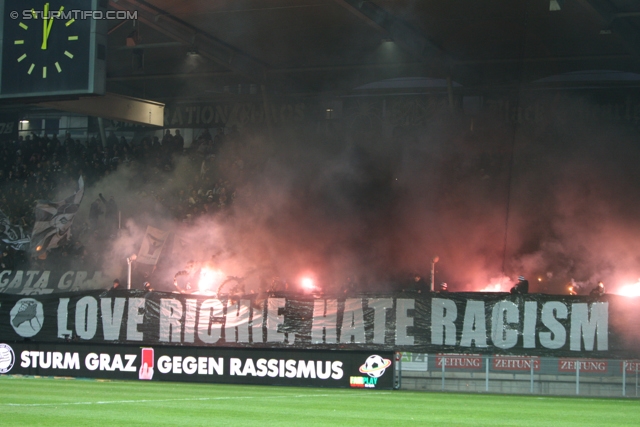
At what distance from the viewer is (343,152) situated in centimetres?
2741

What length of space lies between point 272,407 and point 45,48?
6.36 m

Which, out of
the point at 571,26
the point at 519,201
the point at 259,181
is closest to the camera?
the point at 571,26

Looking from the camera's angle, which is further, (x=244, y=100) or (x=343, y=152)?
(x=244, y=100)

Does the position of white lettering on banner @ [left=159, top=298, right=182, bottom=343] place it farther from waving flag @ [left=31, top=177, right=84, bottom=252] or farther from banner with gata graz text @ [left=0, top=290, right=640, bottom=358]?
waving flag @ [left=31, top=177, right=84, bottom=252]

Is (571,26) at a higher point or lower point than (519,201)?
higher

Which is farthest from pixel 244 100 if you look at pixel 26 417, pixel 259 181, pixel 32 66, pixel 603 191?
pixel 26 417

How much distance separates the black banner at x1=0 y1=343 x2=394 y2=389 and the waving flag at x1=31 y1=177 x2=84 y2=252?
23.3ft

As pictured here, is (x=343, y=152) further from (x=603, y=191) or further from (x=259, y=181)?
(x=603, y=191)

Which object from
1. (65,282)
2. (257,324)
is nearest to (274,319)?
(257,324)

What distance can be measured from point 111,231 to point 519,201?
12.9 metres

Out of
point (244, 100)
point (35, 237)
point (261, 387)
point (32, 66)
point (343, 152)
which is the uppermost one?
point (244, 100)

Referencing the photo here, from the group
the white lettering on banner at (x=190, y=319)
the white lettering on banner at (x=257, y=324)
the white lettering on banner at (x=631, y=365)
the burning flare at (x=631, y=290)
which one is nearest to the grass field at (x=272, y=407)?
the white lettering on banner at (x=631, y=365)

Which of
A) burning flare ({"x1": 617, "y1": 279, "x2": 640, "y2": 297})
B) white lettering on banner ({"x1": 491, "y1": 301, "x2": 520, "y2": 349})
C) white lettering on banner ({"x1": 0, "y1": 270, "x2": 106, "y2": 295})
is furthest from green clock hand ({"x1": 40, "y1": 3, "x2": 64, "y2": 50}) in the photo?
burning flare ({"x1": 617, "y1": 279, "x2": 640, "y2": 297})

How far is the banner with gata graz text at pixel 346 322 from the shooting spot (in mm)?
16484
